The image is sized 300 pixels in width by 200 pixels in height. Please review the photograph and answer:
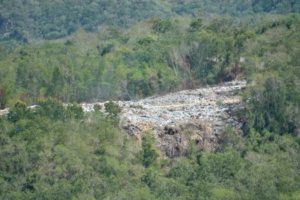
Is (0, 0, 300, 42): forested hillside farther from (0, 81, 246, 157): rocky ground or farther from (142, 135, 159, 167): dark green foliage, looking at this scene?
(142, 135, 159, 167): dark green foliage

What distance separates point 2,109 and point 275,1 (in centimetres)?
5574

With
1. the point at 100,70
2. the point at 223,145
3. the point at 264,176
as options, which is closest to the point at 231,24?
the point at 100,70

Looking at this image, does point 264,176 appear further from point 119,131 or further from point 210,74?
point 210,74

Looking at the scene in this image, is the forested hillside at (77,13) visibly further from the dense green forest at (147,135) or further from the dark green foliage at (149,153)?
the dark green foliage at (149,153)

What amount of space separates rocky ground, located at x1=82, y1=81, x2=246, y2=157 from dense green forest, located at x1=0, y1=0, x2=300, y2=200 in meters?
0.62

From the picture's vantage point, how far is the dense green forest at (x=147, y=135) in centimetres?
4984

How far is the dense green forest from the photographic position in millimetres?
49844

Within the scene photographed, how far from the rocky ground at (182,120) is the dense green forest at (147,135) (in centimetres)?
62

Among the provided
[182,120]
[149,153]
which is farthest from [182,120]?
[149,153]

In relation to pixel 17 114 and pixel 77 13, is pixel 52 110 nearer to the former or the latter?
pixel 17 114

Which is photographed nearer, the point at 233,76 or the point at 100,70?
the point at 233,76

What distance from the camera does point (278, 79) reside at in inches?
2247

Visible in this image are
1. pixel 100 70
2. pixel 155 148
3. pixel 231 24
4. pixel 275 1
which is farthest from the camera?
pixel 275 1

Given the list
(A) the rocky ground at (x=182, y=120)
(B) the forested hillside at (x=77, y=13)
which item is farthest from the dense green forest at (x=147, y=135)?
(B) the forested hillside at (x=77, y=13)
